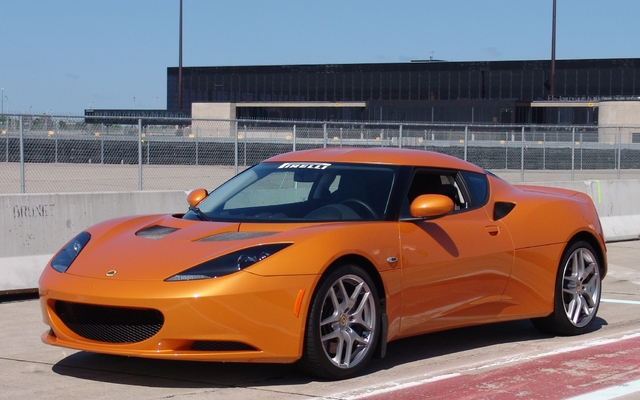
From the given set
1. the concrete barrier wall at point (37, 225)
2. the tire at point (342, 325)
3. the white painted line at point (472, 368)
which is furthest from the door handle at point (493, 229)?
the concrete barrier wall at point (37, 225)

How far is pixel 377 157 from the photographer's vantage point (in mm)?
6484

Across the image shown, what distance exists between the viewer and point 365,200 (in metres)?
6.12

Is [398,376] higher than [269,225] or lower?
lower

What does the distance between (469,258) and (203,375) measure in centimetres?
201

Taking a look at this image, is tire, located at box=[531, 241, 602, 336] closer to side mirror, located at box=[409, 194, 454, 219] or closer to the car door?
the car door

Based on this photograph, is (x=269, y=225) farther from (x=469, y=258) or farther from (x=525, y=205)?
(x=525, y=205)

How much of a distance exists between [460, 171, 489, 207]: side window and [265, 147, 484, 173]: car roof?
61mm

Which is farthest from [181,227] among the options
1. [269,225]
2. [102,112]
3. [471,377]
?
[102,112]

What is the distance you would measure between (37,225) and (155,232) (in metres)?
3.97

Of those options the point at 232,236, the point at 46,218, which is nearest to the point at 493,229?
the point at 232,236

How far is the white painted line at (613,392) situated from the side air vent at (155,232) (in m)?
2.68

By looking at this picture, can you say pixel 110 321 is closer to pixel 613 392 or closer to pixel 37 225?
pixel 613 392

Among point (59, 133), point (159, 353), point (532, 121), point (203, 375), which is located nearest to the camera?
point (159, 353)

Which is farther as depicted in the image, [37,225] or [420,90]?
[420,90]
